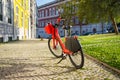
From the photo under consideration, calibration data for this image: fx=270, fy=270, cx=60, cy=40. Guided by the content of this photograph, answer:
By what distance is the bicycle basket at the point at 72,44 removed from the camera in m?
7.63

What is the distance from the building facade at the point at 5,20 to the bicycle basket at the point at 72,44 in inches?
644

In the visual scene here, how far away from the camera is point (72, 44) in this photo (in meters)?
7.91

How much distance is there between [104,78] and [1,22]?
18788 millimetres

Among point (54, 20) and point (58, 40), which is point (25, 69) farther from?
point (54, 20)

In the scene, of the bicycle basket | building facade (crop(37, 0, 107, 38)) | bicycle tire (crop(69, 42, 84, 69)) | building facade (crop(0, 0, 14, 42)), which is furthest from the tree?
building facade (crop(37, 0, 107, 38))

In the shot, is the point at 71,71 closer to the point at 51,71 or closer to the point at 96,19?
the point at 51,71

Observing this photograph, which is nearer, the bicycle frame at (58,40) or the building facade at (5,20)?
the bicycle frame at (58,40)

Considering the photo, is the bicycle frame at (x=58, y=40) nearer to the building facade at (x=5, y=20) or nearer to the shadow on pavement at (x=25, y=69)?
the shadow on pavement at (x=25, y=69)

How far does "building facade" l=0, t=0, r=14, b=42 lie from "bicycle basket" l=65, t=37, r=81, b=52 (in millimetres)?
16366

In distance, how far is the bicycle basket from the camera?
7628mm

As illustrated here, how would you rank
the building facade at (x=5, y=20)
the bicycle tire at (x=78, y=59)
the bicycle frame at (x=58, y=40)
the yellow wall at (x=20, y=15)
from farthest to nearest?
the yellow wall at (x=20, y=15), the building facade at (x=5, y=20), the bicycle frame at (x=58, y=40), the bicycle tire at (x=78, y=59)

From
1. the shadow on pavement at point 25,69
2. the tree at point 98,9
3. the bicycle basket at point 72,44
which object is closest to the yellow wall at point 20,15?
the tree at point 98,9

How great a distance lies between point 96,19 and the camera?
32188 mm

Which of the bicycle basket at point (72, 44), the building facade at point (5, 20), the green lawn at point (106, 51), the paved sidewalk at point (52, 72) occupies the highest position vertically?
the building facade at point (5, 20)
